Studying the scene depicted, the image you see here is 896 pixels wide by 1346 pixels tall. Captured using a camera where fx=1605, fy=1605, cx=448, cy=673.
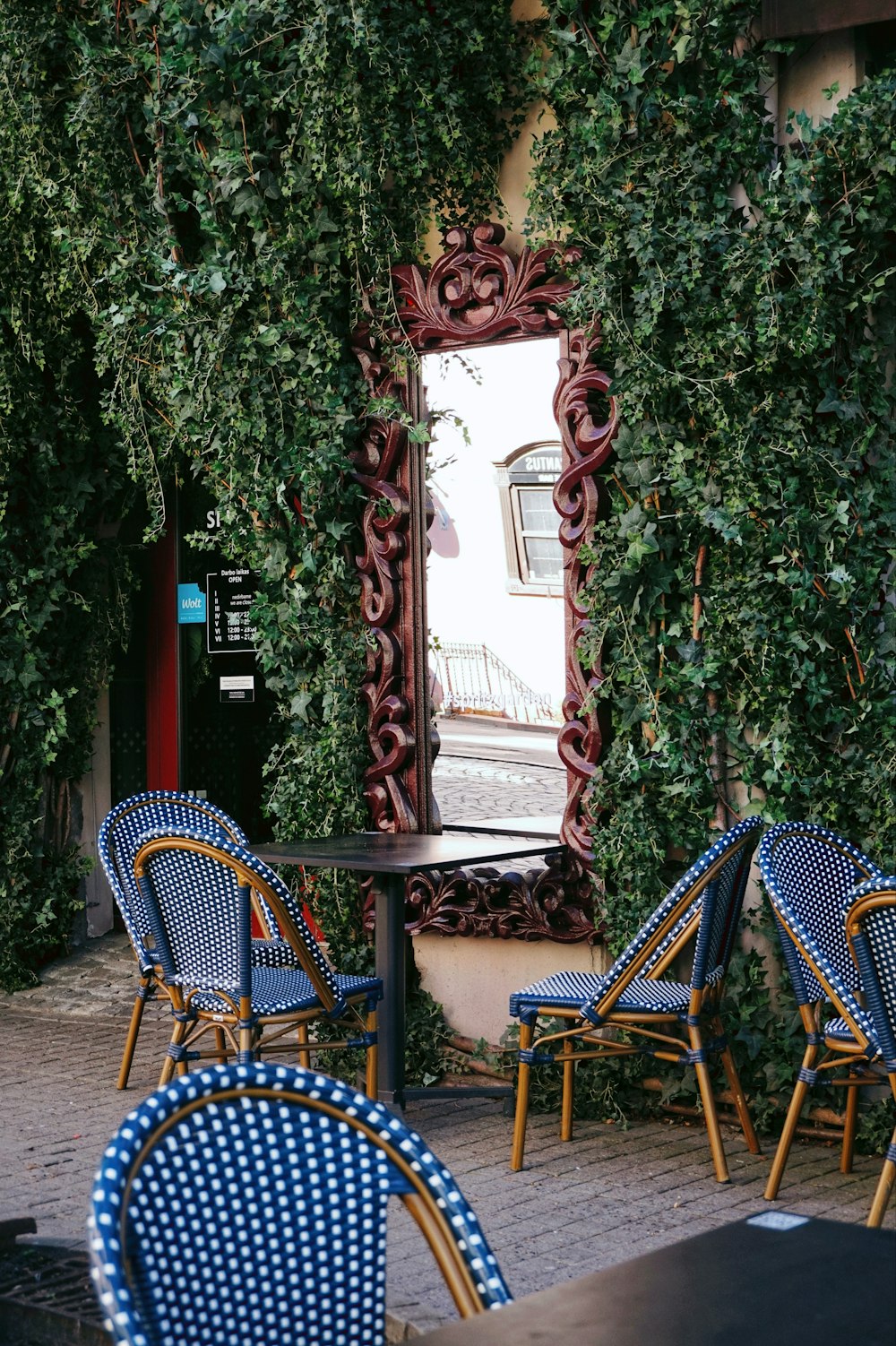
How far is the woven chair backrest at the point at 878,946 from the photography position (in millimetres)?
3883

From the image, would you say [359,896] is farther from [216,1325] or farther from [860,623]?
[216,1325]

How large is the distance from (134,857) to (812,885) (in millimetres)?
2428

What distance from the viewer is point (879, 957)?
3.97 metres

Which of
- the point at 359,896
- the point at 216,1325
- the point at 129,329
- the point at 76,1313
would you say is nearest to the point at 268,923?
the point at 359,896

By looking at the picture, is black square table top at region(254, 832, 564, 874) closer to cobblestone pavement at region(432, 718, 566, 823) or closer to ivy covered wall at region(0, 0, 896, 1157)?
cobblestone pavement at region(432, 718, 566, 823)

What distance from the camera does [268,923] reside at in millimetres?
5945

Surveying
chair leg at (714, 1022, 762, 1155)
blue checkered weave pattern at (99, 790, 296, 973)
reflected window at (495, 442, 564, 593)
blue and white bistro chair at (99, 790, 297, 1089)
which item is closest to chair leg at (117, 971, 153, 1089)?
blue and white bistro chair at (99, 790, 297, 1089)

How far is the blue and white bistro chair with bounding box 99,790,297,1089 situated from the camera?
233 inches

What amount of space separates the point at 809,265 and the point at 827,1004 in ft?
8.22

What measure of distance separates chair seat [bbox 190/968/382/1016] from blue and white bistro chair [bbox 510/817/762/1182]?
545mm

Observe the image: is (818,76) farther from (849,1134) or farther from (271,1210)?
(271,1210)

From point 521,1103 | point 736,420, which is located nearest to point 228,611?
point 736,420

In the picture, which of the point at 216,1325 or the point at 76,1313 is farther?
the point at 76,1313

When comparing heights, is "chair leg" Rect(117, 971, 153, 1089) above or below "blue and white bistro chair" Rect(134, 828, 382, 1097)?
below
